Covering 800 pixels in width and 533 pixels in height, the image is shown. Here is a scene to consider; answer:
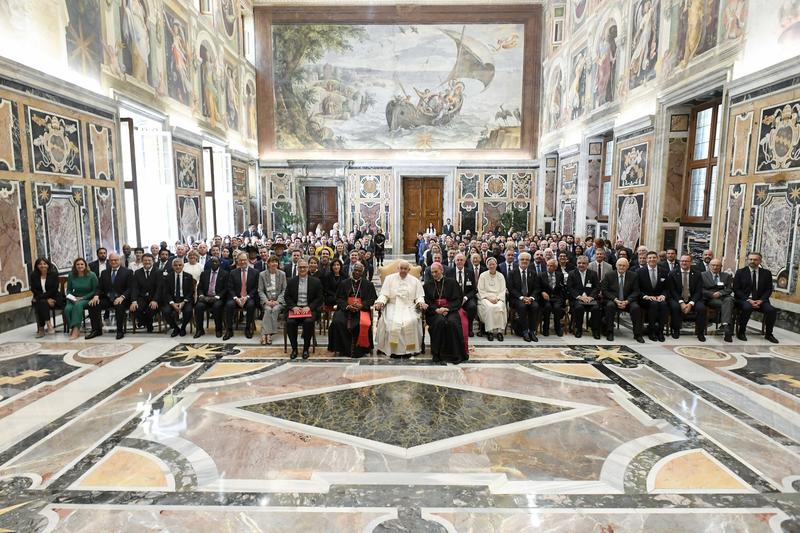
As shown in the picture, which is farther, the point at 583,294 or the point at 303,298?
the point at 583,294

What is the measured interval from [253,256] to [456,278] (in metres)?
3.94

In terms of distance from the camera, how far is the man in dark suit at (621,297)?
Result: 6996 mm

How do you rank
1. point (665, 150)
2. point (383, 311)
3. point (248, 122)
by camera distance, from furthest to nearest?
point (248, 122) → point (665, 150) → point (383, 311)

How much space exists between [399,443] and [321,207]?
57.5 ft

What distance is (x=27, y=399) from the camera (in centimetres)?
470

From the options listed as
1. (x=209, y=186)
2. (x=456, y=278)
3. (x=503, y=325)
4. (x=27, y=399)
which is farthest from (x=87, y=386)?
(x=209, y=186)

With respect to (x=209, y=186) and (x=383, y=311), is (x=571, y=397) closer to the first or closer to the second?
(x=383, y=311)

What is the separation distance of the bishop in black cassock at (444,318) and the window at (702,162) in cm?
594

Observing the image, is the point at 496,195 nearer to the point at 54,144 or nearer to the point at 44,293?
the point at 54,144

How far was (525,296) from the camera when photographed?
7.43m

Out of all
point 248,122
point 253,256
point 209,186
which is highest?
point 248,122

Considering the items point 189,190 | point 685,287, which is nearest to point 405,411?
point 685,287

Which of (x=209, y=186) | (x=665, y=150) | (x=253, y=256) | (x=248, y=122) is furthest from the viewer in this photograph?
(x=248, y=122)

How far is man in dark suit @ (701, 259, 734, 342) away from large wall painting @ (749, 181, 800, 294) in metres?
0.79
